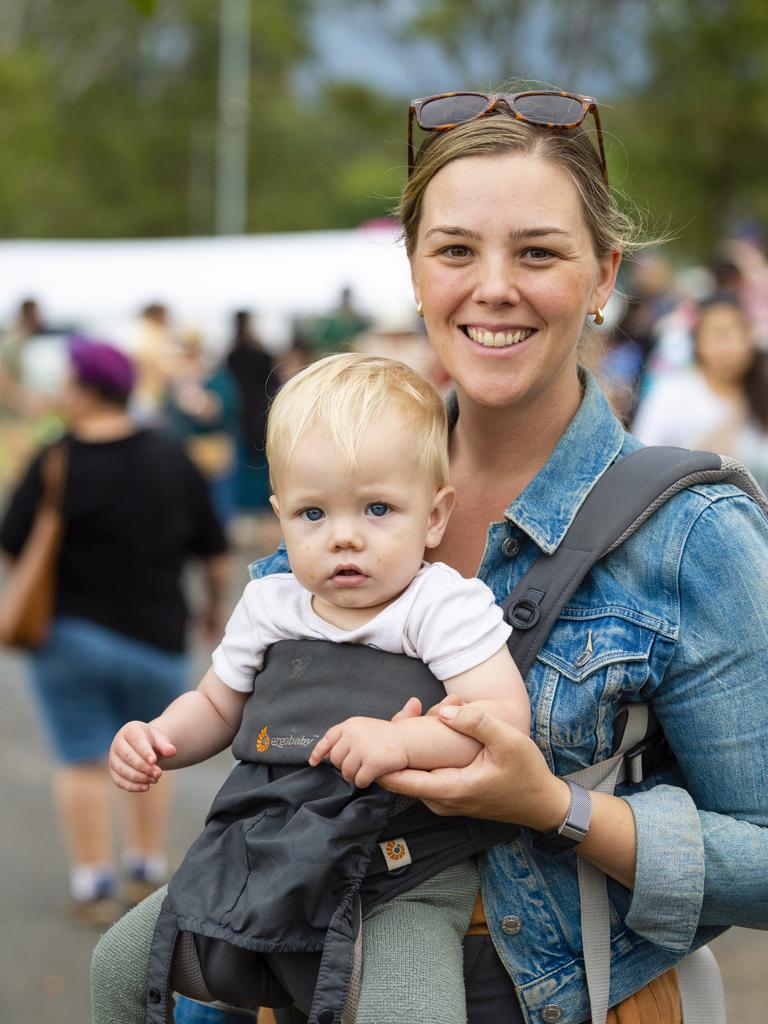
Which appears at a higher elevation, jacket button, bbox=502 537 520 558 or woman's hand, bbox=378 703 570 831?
jacket button, bbox=502 537 520 558

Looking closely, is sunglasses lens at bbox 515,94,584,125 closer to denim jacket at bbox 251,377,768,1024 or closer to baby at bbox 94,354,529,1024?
baby at bbox 94,354,529,1024

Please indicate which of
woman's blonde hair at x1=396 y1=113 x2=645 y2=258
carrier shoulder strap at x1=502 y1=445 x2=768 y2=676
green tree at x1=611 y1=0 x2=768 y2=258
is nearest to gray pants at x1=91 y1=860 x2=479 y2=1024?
carrier shoulder strap at x1=502 y1=445 x2=768 y2=676

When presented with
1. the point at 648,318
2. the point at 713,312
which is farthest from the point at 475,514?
the point at 648,318

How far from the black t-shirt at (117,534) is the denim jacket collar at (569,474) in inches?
137

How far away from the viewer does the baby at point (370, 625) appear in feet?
6.56

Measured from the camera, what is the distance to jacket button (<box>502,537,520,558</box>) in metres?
2.27

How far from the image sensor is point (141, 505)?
566cm

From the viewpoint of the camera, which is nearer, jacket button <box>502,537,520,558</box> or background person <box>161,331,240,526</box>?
jacket button <box>502,537,520,558</box>

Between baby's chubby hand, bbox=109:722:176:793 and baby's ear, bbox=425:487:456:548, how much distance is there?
0.50 m

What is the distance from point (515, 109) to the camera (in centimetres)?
235

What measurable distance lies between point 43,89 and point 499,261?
28.4m

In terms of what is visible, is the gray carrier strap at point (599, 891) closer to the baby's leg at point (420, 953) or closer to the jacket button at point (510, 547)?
the baby's leg at point (420, 953)

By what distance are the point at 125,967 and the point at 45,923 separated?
3.55m

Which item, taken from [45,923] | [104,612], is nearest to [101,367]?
[104,612]
